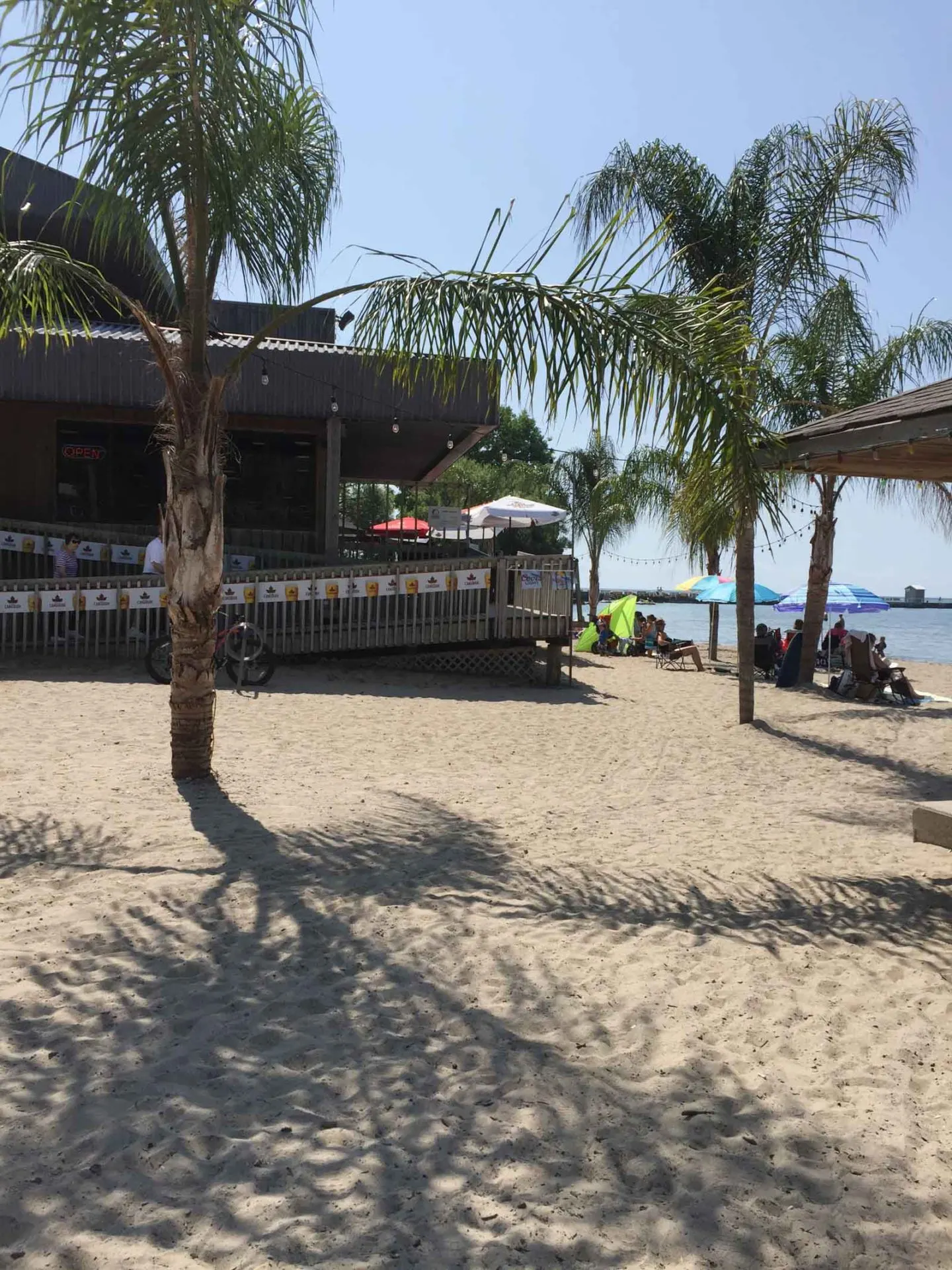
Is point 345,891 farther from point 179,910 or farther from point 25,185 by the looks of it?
point 25,185

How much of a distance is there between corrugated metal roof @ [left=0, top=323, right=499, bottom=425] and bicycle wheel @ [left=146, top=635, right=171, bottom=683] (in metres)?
4.86

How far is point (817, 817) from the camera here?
8.23 m

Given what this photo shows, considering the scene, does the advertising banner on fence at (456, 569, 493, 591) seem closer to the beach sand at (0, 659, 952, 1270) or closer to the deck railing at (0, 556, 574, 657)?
the deck railing at (0, 556, 574, 657)

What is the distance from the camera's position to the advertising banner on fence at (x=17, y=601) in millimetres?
13758

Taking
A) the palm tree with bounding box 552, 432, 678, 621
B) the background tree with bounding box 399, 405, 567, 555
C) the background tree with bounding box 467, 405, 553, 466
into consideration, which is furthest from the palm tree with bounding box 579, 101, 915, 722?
the background tree with bounding box 467, 405, 553, 466

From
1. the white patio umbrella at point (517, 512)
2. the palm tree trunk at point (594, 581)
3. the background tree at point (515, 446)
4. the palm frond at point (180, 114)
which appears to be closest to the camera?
the palm frond at point (180, 114)

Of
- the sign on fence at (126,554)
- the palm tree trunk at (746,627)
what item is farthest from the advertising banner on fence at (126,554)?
the palm tree trunk at (746,627)

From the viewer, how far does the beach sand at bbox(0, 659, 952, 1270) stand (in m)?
2.78

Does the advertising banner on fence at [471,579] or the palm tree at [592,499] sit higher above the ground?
the palm tree at [592,499]

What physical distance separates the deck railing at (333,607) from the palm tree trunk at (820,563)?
4.42m

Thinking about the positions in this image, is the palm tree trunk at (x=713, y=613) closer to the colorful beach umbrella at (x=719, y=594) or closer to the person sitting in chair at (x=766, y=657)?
the colorful beach umbrella at (x=719, y=594)

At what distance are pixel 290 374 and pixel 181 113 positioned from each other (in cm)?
981

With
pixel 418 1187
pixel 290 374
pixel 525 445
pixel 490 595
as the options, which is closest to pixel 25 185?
pixel 290 374

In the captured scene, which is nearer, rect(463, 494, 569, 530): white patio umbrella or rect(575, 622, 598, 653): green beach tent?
rect(463, 494, 569, 530): white patio umbrella
